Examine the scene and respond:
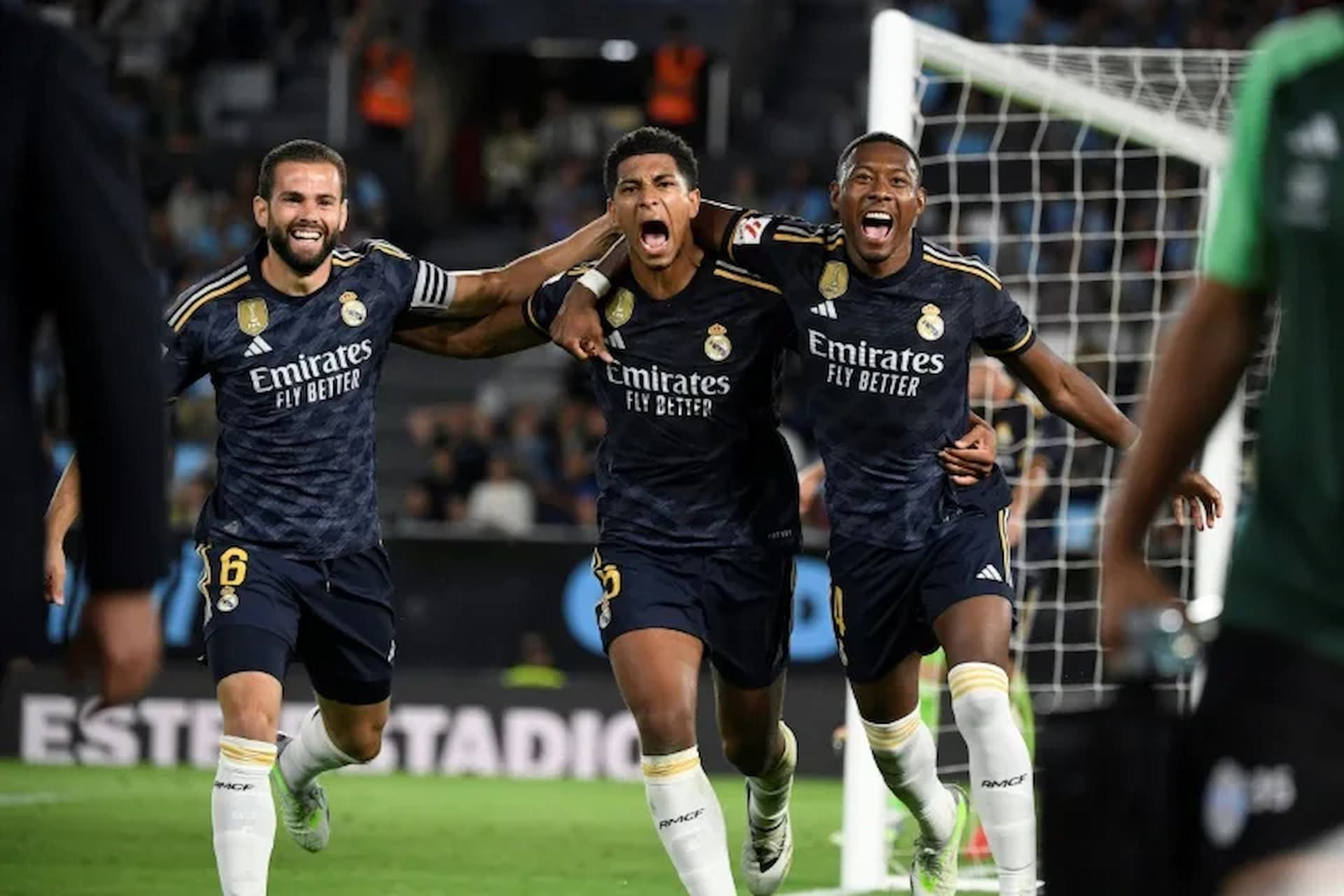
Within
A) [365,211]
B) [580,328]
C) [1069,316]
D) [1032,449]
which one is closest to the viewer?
[580,328]

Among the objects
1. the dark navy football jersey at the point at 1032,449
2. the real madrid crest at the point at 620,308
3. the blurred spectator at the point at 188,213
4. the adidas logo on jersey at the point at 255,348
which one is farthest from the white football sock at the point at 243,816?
the blurred spectator at the point at 188,213

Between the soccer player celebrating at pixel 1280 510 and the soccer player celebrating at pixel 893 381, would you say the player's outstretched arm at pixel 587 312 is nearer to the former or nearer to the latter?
the soccer player celebrating at pixel 893 381

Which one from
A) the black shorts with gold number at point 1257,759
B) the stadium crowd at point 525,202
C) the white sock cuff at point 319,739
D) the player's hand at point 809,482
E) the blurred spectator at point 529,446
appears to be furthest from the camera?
the blurred spectator at point 529,446

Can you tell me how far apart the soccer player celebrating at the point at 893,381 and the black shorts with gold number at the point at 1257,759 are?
392 cm

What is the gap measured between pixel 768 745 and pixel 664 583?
86 cm

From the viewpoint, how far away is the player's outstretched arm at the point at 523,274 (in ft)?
25.4

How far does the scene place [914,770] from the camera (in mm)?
7863

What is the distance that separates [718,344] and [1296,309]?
420 centimetres

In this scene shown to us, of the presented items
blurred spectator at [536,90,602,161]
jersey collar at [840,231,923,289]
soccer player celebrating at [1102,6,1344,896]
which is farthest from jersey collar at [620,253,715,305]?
blurred spectator at [536,90,602,161]

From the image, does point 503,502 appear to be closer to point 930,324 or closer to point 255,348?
point 255,348

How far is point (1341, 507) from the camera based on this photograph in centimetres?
322

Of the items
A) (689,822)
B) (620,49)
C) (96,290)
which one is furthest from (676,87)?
(96,290)

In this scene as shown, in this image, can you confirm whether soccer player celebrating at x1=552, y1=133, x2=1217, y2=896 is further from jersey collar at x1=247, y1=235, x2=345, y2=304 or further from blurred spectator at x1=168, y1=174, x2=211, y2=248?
blurred spectator at x1=168, y1=174, x2=211, y2=248

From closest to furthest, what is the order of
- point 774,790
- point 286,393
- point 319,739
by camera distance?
1. point 286,393
2. point 774,790
3. point 319,739
